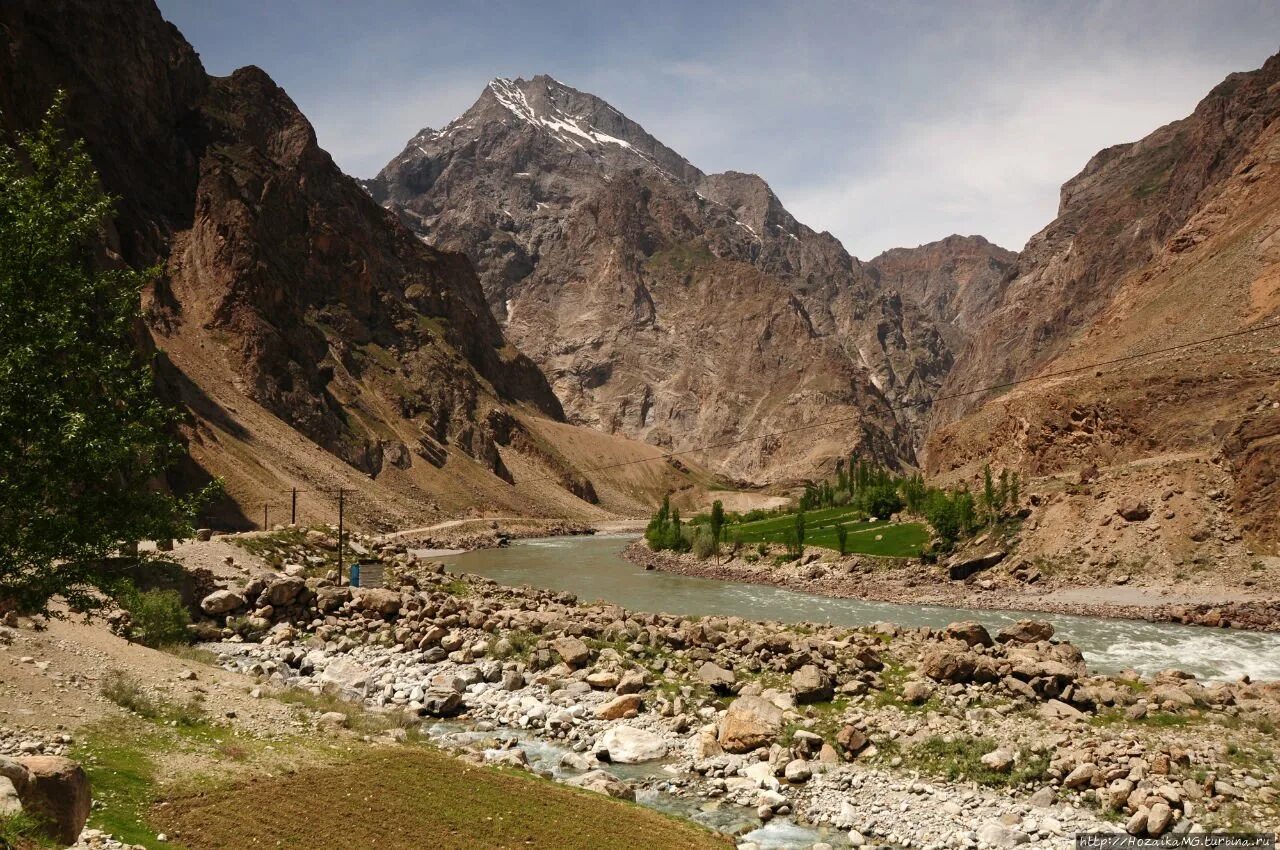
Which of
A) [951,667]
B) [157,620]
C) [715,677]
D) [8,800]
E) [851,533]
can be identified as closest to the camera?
[8,800]

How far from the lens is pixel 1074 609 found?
4856 cm

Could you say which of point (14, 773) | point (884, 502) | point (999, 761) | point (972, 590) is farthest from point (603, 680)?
point (884, 502)

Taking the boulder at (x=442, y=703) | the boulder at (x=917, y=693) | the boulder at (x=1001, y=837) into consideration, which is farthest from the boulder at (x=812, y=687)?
the boulder at (x=442, y=703)

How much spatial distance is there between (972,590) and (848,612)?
12.3 meters

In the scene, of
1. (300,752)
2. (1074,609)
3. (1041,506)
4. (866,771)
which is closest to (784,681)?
(866,771)

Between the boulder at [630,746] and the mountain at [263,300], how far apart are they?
68.6 metres

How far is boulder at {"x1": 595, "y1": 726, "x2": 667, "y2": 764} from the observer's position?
65.2ft

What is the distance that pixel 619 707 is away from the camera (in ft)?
74.1

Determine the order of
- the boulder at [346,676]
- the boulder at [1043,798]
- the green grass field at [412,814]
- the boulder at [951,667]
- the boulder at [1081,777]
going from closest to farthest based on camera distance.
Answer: the green grass field at [412,814]
the boulder at [1043,798]
the boulder at [1081,777]
the boulder at [951,667]
the boulder at [346,676]

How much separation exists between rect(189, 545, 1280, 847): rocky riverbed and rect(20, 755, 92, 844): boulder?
975 cm

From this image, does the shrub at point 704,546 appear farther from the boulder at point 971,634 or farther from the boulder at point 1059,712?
the boulder at point 1059,712

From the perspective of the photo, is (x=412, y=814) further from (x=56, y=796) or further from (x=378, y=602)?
(x=378, y=602)

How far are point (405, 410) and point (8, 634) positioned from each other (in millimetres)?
135283

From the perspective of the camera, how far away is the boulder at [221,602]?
32.7 meters
